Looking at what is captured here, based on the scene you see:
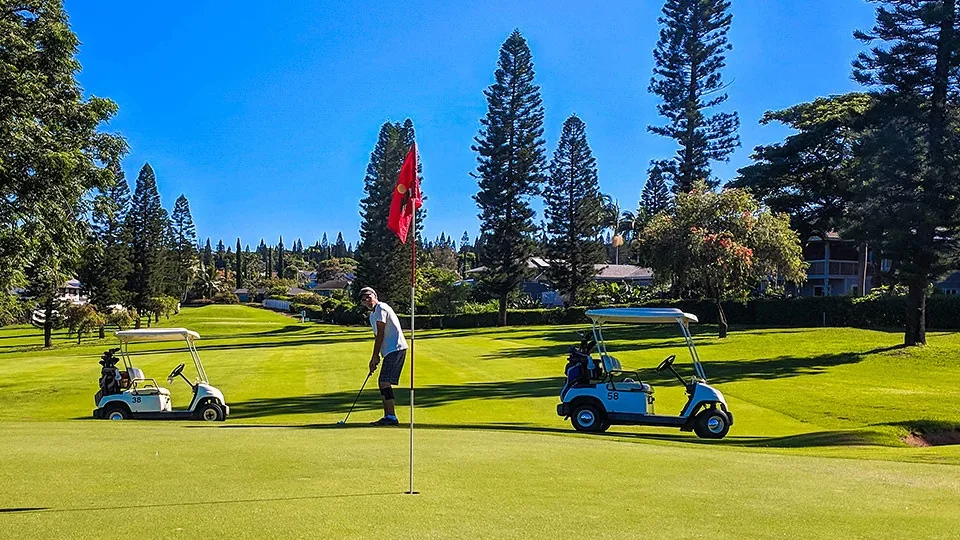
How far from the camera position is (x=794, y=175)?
4731 centimetres

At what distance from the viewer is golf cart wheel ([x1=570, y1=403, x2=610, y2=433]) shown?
11874 mm

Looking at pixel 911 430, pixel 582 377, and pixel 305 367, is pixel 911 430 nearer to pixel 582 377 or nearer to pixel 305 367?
pixel 582 377

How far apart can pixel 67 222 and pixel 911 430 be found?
21.1 meters

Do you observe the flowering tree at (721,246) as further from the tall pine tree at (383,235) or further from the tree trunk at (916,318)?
the tall pine tree at (383,235)

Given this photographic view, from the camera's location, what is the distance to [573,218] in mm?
59188

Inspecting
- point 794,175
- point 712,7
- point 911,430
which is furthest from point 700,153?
point 911,430

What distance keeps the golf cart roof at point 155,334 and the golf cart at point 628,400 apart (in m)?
7.08

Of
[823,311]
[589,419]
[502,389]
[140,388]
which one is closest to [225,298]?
[823,311]

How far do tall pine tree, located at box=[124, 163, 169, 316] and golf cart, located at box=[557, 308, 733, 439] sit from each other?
61.6 meters

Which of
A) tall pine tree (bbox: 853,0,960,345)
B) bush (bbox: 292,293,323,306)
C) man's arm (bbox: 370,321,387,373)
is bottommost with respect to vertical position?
bush (bbox: 292,293,323,306)

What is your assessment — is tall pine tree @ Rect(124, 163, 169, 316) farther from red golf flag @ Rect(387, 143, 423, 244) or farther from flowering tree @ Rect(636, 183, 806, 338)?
red golf flag @ Rect(387, 143, 423, 244)

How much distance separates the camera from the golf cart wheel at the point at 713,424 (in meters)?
11.6

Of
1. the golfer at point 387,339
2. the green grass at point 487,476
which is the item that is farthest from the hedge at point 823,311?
the golfer at point 387,339

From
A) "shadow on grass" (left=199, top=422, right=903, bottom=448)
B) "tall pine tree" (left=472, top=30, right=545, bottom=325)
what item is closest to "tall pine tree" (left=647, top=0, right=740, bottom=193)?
"tall pine tree" (left=472, top=30, right=545, bottom=325)
